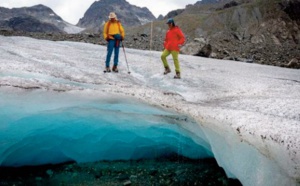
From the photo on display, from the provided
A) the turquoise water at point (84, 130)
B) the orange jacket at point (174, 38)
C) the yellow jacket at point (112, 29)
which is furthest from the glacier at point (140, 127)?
the orange jacket at point (174, 38)

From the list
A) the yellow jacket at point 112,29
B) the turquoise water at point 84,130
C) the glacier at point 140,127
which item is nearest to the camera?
the glacier at point 140,127

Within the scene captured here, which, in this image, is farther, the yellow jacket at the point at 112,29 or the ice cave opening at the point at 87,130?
the yellow jacket at the point at 112,29

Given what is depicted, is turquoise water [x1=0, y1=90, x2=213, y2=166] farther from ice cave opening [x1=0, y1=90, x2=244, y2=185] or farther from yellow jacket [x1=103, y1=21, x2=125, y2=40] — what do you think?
yellow jacket [x1=103, y1=21, x2=125, y2=40]

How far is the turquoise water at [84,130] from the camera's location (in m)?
4.02

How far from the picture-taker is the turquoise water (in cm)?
402

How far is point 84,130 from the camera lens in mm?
4492

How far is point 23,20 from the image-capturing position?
426 feet

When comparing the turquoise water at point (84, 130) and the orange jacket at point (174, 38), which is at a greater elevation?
the orange jacket at point (174, 38)

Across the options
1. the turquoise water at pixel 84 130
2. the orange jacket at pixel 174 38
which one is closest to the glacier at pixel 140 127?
the turquoise water at pixel 84 130

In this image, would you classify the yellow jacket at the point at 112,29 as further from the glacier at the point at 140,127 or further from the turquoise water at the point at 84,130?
the turquoise water at the point at 84,130

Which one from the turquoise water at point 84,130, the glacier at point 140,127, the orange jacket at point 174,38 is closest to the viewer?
the glacier at point 140,127

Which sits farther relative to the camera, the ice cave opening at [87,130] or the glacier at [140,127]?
the ice cave opening at [87,130]

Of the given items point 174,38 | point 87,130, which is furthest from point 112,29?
point 87,130

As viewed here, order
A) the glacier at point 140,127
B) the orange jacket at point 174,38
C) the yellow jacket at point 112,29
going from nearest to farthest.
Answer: the glacier at point 140,127 → the yellow jacket at point 112,29 → the orange jacket at point 174,38
